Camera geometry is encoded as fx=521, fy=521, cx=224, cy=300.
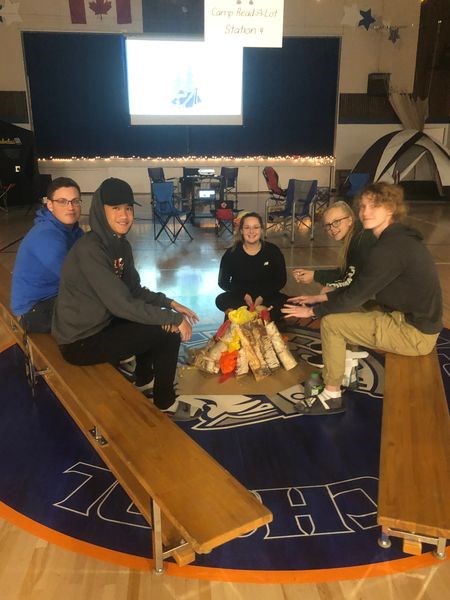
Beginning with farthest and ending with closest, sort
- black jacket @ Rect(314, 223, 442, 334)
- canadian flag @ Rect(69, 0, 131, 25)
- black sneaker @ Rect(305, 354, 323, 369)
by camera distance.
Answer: canadian flag @ Rect(69, 0, 131, 25), black sneaker @ Rect(305, 354, 323, 369), black jacket @ Rect(314, 223, 442, 334)

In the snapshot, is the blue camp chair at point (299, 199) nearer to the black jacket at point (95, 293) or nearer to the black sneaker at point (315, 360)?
the black sneaker at point (315, 360)

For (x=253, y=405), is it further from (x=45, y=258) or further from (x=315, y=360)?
(x=45, y=258)

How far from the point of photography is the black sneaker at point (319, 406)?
3.00 metres

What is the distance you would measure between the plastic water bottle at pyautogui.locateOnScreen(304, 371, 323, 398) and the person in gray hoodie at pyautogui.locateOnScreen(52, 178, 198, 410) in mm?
822

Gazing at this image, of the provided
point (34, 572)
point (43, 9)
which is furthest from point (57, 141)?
point (34, 572)

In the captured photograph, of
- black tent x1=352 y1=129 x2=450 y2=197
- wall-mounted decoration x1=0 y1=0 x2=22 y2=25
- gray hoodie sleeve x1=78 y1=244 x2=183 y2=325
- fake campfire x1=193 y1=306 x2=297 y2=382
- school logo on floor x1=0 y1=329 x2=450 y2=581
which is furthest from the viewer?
wall-mounted decoration x1=0 y1=0 x2=22 y2=25

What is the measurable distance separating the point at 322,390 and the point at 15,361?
2182 millimetres

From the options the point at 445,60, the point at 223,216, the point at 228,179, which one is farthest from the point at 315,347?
the point at 445,60

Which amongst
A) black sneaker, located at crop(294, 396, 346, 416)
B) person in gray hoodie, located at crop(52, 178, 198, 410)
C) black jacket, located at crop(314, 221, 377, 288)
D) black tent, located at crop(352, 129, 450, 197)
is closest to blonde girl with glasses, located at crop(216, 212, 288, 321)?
black jacket, located at crop(314, 221, 377, 288)

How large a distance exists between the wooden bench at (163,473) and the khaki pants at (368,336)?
1156 mm

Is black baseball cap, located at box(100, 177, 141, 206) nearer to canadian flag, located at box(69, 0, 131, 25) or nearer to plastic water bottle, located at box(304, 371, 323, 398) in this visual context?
plastic water bottle, located at box(304, 371, 323, 398)

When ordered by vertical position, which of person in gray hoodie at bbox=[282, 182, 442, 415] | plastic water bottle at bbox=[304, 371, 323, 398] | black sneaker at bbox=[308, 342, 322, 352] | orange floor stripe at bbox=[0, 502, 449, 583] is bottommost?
black sneaker at bbox=[308, 342, 322, 352]

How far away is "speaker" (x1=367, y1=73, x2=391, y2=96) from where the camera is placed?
12.7 meters

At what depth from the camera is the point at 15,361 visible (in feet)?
12.3
